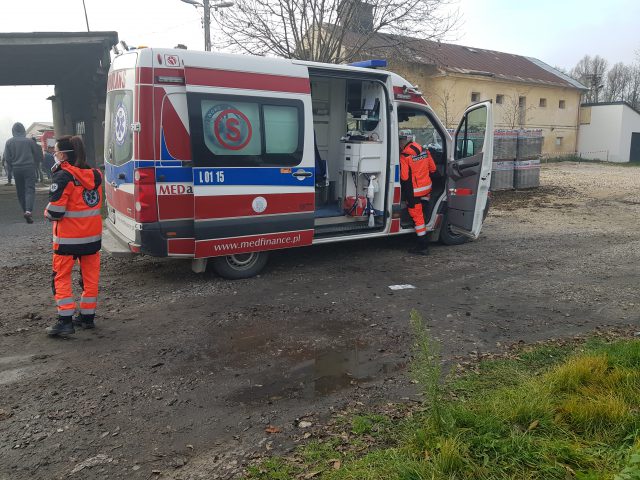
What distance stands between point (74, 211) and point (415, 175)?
16.0 ft

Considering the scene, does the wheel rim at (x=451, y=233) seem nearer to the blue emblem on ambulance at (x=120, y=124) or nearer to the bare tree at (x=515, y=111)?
the blue emblem on ambulance at (x=120, y=124)

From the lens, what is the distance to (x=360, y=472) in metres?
2.85

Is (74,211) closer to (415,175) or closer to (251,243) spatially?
(251,243)

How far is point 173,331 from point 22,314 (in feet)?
5.79

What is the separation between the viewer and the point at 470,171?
26.9 ft

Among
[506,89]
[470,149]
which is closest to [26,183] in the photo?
[470,149]

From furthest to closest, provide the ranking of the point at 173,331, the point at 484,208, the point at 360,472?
the point at 484,208, the point at 173,331, the point at 360,472

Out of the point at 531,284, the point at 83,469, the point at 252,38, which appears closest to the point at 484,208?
the point at 531,284

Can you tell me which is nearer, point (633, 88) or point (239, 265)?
point (239, 265)

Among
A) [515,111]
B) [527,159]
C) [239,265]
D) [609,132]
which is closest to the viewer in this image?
[239,265]

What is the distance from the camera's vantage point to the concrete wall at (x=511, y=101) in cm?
3181

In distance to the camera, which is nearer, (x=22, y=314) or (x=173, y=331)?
(x=173, y=331)

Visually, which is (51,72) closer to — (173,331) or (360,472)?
(173,331)

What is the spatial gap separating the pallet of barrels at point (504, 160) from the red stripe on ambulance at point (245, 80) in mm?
11061
